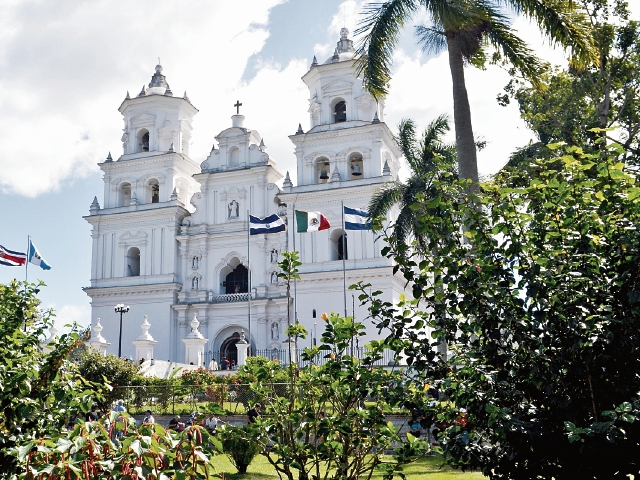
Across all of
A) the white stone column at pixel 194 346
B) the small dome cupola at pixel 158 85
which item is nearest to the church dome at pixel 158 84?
the small dome cupola at pixel 158 85

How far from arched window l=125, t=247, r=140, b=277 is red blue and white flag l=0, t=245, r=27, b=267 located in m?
8.73

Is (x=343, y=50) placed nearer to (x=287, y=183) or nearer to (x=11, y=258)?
(x=287, y=183)

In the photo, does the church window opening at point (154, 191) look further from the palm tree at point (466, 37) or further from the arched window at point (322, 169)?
the palm tree at point (466, 37)

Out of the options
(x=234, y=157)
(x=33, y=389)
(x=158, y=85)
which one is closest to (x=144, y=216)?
(x=234, y=157)

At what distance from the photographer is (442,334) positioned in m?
5.11

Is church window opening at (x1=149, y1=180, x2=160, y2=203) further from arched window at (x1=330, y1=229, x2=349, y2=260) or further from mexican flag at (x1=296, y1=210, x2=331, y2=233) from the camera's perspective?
mexican flag at (x1=296, y1=210, x2=331, y2=233)

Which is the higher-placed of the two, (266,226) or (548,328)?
(266,226)

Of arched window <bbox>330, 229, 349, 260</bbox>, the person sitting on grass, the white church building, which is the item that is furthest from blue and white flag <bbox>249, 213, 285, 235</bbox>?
the person sitting on grass

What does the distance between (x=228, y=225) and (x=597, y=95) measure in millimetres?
22014

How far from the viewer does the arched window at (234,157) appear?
37.1 meters

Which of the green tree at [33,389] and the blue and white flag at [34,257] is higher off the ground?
the blue and white flag at [34,257]

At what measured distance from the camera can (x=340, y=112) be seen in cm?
3509

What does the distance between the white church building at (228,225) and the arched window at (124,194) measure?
8 cm

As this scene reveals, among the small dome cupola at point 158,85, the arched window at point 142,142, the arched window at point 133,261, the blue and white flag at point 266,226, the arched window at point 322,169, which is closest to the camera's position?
the blue and white flag at point 266,226
